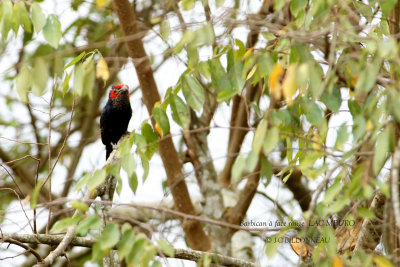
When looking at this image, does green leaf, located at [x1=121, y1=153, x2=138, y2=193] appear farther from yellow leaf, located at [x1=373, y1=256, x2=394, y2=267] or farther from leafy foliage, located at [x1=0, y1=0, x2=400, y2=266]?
yellow leaf, located at [x1=373, y1=256, x2=394, y2=267]

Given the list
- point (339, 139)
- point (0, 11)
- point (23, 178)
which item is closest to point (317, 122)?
point (339, 139)

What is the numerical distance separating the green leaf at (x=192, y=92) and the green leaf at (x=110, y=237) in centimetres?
73

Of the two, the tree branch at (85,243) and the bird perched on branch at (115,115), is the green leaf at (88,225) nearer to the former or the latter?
the tree branch at (85,243)

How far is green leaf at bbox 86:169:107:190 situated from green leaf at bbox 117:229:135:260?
23 centimetres

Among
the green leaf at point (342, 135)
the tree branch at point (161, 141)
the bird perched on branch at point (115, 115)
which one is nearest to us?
the green leaf at point (342, 135)

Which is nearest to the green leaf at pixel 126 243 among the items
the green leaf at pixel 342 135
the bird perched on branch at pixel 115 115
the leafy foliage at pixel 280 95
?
the leafy foliage at pixel 280 95

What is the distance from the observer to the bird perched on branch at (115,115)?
20.3 feet

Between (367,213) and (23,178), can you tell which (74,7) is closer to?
(23,178)

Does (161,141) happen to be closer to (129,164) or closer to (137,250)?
(129,164)

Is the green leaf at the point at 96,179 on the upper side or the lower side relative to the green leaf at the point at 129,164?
lower

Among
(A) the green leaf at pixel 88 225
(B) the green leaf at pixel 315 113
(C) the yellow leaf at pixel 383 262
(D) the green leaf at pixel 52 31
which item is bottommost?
(C) the yellow leaf at pixel 383 262

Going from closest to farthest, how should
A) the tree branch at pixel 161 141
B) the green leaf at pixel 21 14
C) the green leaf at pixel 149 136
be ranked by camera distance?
the green leaf at pixel 21 14
the green leaf at pixel 149 136
the tree branch at pixel 161 141

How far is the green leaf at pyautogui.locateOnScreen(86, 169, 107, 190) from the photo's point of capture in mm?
2221

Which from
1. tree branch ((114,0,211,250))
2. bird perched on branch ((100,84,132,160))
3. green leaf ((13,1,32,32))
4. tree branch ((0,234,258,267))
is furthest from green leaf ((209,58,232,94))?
bird perched on branch ((100,84,132,160))
